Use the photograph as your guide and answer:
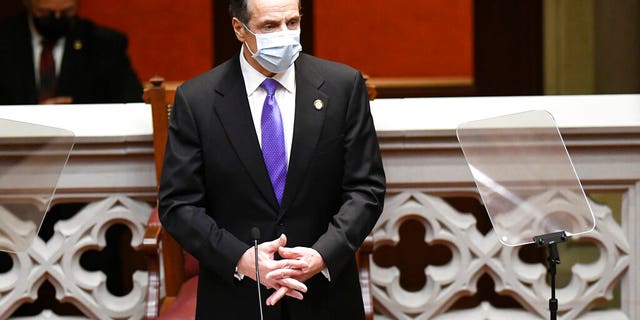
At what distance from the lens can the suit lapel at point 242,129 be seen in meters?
3.60

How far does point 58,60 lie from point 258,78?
2.31 m

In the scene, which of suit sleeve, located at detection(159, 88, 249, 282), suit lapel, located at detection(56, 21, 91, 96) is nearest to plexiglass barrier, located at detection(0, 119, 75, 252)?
suit sleeve, located at detection(159, 88, 249, 282)

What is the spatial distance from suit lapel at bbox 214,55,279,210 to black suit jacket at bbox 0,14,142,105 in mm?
2114

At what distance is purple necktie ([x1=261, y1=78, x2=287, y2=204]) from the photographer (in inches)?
143

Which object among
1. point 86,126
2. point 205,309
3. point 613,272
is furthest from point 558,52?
point 205,309

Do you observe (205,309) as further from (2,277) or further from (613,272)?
(613,272)

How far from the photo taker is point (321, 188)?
3646 millimetres

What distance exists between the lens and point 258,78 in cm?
367

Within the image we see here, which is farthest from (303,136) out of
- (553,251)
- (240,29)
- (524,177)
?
(553,251)

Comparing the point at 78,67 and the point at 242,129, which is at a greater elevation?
the point at 242,129

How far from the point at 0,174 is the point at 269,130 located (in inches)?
33.1

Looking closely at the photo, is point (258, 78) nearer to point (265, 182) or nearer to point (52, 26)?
point (265, 182)

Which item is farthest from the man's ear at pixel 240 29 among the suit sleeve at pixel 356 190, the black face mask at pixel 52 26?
the black face mask at pixel 52 26

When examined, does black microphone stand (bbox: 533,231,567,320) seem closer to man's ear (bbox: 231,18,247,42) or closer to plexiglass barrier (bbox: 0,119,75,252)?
man's ear (bbox: 231,18,247,42)
